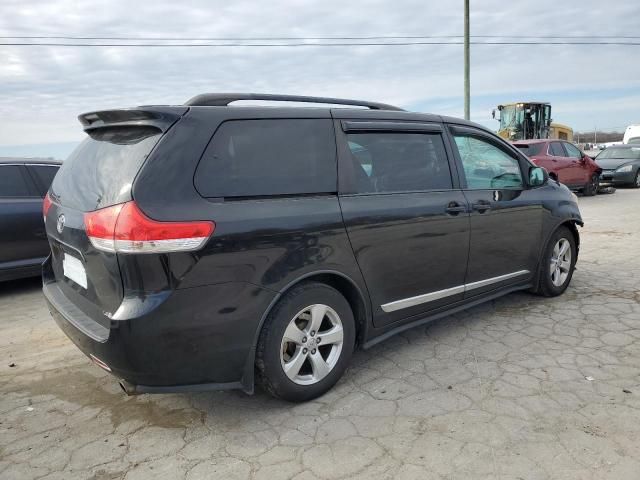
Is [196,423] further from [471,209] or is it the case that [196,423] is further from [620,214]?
[620,214]

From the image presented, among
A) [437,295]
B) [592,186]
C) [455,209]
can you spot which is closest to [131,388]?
[437,295]

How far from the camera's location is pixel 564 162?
1361cm

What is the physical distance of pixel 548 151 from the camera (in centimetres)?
1325

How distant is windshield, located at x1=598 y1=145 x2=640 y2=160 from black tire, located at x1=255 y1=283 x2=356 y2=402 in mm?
17939

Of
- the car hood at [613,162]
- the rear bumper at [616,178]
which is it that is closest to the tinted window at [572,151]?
the rear bumper at [616,178]

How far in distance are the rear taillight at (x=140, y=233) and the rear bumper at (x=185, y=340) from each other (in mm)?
238

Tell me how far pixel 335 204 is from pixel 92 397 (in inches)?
77.4

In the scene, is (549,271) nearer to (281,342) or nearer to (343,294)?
(343,294)

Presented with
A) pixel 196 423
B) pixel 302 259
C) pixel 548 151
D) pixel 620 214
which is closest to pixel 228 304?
pixel 302 259

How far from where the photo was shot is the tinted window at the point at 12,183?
5.54m

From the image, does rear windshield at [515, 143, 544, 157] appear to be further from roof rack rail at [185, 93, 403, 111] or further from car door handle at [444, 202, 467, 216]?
roof rack rail at [185, 93, 403, 111]

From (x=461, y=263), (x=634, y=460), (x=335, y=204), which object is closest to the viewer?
(x=634, y=460)

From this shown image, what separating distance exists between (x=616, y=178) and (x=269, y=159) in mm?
17317

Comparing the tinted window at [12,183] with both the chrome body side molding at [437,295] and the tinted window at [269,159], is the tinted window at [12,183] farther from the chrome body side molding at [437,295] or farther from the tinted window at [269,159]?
the chrome body side molding at [437,295]
